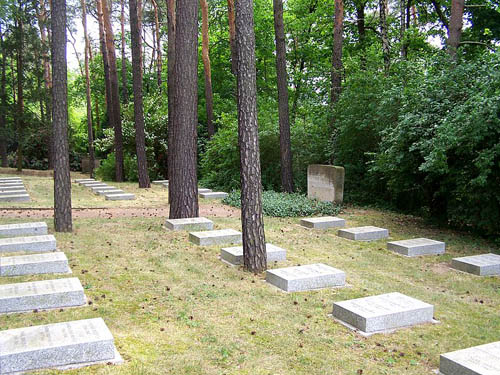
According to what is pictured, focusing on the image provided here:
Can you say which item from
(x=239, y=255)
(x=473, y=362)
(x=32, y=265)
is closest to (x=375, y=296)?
(x=473, y=362)

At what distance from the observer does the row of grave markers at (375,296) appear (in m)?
3.71

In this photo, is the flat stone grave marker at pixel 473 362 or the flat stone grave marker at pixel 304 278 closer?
the flat stone grave marker at pixel 473 362

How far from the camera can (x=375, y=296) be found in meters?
5.23

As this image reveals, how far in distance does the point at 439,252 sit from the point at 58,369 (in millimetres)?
6776

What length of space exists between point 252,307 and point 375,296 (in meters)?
1.36

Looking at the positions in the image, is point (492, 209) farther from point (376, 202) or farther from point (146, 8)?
point (146, 8)

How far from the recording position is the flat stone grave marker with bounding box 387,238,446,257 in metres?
8.12

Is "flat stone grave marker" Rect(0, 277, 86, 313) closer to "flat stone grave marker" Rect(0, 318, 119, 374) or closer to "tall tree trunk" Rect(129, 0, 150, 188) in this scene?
"flat stone grave marker" Rect(0, 318, 119, 374)

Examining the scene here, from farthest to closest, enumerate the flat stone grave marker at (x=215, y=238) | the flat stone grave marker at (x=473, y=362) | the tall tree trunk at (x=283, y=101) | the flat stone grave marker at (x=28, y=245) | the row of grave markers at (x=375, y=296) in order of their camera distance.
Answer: the tall tree trunk at (x=283, y=101) → the flat stone grave marker at (x=215, y=238) → the flat stone grave marker at (x=28, y=245) → the row of grave markers at (x=375, y=296) → the flat stone grave marker at (x=473, y=362)

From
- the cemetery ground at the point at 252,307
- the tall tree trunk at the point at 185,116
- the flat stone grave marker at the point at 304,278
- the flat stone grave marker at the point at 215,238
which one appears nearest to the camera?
the cemetery ground at the point at 252,307

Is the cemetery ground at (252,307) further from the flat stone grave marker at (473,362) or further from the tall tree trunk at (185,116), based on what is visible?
the tall tree trunk at (185,116)

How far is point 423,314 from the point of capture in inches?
192

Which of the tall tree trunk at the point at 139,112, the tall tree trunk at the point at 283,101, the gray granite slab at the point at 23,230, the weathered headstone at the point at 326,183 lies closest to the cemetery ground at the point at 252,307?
the gray granite slab at the point at 23,230

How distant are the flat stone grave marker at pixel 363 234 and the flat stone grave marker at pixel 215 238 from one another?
222 cm
